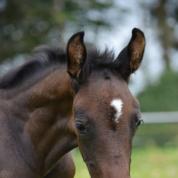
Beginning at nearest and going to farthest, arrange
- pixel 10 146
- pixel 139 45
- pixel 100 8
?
pixel 139 45 < pixel 10 146 < pixel 100 8

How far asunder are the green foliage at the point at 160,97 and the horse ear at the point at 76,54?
15.8 m

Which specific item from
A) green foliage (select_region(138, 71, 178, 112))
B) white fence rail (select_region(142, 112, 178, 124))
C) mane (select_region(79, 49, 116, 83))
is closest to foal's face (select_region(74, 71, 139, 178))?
mane (select_region(79, 49, 116, 83))

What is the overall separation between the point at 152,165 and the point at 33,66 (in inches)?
300

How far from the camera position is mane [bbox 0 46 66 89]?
5.79 metres

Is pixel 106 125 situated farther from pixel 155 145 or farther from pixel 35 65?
pixel 155 145

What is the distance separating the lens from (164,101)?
69.2 ft

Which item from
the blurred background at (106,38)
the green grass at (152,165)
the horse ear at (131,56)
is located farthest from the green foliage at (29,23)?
the horse ear at (131,56)

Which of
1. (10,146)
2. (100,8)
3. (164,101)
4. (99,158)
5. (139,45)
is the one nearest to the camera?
(99,158)

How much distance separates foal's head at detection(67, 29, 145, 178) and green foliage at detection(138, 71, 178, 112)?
1574 centimetres

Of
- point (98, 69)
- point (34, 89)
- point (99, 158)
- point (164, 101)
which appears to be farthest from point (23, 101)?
point (164, 101)

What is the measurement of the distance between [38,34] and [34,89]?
1844cm

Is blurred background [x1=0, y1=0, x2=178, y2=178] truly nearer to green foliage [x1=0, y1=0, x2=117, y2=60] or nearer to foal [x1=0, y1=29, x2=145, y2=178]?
green foliage [x1=0, y1=0, x2=117, y2=60]

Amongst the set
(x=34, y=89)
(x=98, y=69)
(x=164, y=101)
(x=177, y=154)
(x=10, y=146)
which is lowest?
(x=164, y=101)

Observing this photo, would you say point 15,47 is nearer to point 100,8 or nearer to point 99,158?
point 100,8
